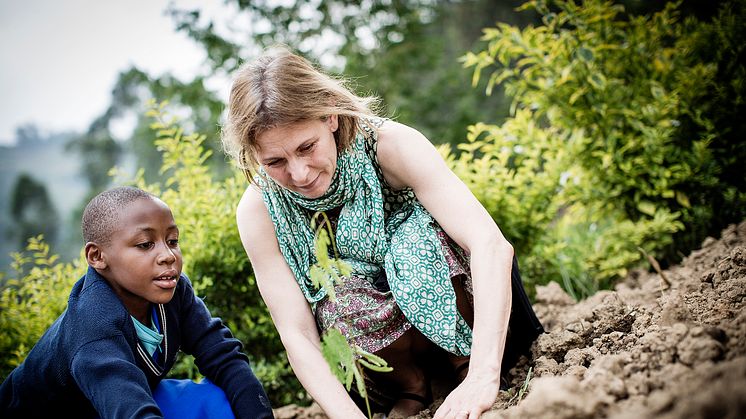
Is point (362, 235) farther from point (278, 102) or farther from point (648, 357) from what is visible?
point (648, 357)

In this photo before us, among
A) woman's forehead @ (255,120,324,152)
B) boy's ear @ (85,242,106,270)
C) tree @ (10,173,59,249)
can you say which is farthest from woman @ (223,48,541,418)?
tree @ (10,173,59,249)

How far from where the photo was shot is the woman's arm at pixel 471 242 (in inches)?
74.6

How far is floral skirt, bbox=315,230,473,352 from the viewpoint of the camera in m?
2.23

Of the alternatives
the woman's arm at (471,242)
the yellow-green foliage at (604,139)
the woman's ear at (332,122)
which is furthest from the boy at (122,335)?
the yellow-green foliage at (604,139)

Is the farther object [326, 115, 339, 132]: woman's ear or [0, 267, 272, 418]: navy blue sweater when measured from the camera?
[326, 115, 339, 132]: woman's ear

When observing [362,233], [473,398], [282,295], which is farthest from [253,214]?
[473,398]

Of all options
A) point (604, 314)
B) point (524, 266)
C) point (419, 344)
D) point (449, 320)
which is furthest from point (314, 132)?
point (524, 266)

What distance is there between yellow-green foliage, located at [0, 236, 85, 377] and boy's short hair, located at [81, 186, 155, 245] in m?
1.12

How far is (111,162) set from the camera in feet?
70.0

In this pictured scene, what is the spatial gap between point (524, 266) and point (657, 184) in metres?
0.96

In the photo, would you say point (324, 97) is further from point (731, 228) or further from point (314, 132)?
point (731, 228)

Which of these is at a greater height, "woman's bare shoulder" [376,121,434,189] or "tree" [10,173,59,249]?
"tree" [10,173,59,249]

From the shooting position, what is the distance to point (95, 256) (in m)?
2.04

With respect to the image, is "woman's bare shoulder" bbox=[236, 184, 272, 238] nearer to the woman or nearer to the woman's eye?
the woman
